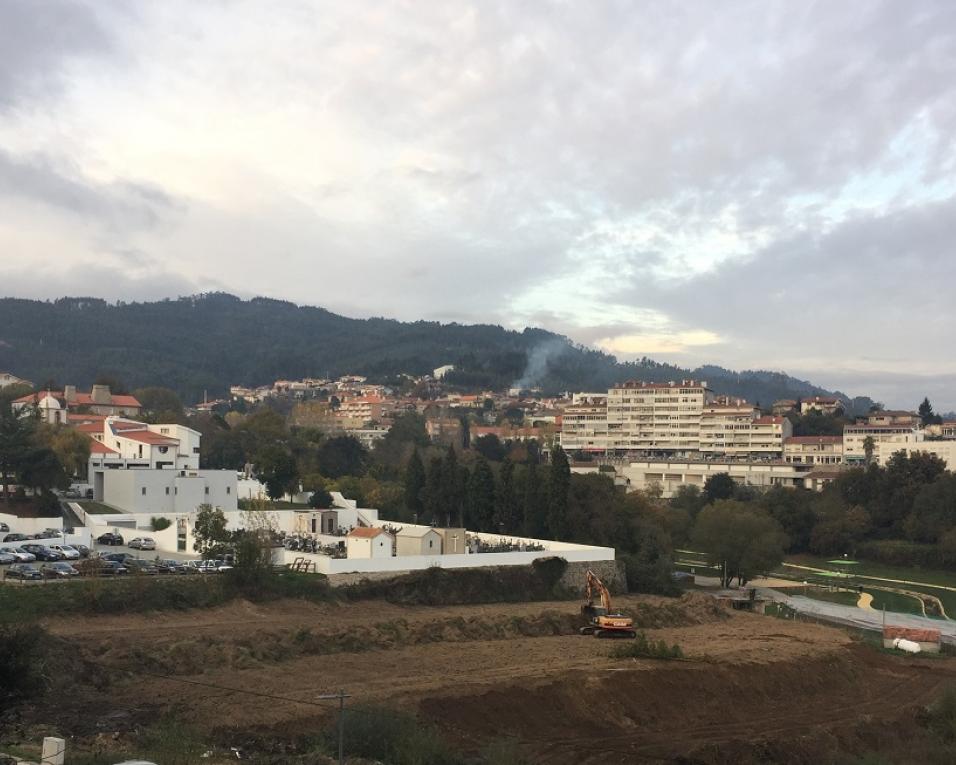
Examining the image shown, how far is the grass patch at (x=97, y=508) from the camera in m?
43.2

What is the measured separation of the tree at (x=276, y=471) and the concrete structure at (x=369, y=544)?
14.6 meters

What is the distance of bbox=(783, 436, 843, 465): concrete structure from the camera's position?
3821 inches

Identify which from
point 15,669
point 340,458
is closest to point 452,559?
point 15,669

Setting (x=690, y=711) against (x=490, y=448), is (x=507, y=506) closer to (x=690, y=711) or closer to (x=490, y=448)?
(x=690, y=711)

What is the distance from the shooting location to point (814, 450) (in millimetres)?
98875

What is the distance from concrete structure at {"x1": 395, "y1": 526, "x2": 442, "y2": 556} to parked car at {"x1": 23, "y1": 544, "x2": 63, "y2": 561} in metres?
13.0

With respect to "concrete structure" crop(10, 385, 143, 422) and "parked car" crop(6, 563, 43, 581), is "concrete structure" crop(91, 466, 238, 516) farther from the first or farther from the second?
"concrete structure" crop(10, 385, 143, 422)

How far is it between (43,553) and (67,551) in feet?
3.17

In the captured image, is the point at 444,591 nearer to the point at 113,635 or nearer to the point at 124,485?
the point at 113,635

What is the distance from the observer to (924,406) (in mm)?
112438

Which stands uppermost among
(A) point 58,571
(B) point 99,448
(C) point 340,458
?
(B) point 99,448

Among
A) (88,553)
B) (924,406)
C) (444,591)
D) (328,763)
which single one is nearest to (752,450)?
(924,406)

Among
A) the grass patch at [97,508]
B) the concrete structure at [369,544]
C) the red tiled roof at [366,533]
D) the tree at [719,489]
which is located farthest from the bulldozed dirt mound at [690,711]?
the tree at [719,489]

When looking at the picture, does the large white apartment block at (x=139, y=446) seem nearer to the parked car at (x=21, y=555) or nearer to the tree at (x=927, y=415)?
the parked car at (x=21, y=555)
